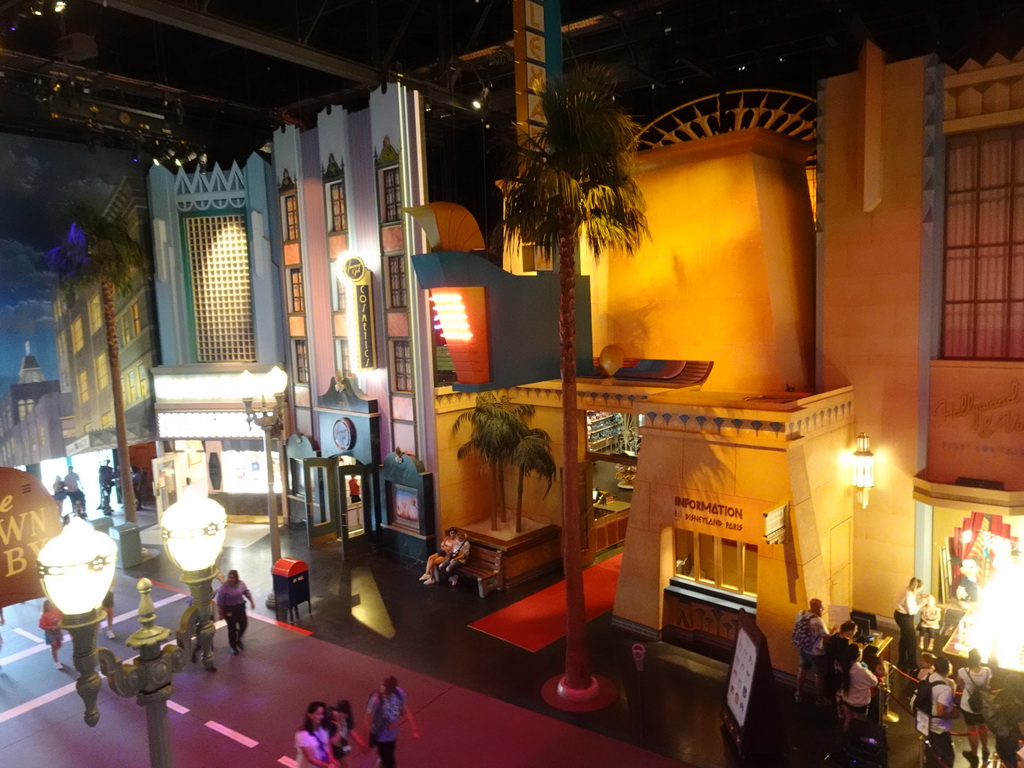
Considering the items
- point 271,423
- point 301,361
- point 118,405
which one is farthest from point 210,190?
point 271,423

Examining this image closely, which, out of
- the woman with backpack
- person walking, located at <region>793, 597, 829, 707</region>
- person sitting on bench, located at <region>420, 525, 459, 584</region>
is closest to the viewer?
the woman with backpack

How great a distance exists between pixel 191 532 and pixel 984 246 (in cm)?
1469

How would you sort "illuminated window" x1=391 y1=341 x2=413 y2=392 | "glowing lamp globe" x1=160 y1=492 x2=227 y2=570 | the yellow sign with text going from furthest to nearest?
"illuminated window" x1=391 y1=341 x2=413 y2=392, the yellow sign with text, "glowing lamp globe" x1=160 y1=492 x2=227 y2=570

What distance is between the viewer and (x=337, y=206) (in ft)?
68.3

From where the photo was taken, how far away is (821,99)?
14.8 metres

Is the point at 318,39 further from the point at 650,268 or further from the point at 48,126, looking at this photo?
the point at 650,268

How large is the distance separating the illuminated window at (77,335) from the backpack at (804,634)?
72.3 feet

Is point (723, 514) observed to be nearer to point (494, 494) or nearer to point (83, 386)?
point (494, 494)

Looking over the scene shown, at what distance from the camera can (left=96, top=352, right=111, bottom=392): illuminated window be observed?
23.1 m

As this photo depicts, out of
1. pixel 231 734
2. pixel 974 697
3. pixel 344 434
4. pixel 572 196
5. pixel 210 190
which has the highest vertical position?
pixel 210 190

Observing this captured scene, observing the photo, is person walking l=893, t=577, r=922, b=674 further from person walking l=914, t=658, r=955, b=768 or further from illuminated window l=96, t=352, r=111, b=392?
illuminated window l=96, t=352, r=111, b=392

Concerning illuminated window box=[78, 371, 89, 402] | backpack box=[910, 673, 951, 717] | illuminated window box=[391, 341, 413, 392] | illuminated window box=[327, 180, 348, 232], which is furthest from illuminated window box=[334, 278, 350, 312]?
backpack box=[910, 673, 951, 717]

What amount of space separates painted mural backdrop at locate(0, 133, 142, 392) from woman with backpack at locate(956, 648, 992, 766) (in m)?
24.2

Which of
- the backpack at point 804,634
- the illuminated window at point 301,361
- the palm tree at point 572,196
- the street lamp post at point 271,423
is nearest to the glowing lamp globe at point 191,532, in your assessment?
the palm tree at point 572,196
